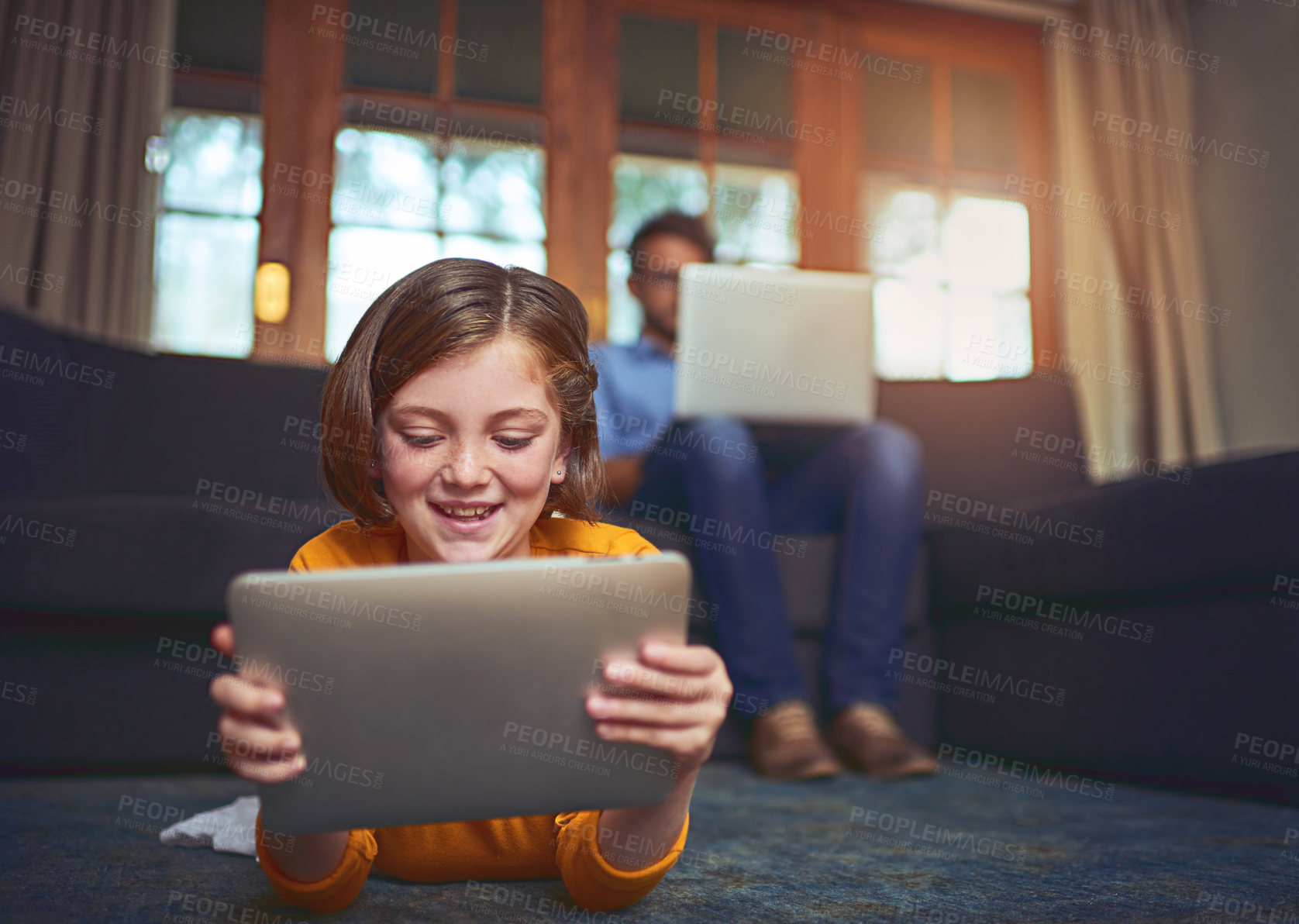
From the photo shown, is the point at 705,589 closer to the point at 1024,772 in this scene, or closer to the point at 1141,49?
the point at 1024,772

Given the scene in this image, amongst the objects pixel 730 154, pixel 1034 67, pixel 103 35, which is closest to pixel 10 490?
pixel 103 35

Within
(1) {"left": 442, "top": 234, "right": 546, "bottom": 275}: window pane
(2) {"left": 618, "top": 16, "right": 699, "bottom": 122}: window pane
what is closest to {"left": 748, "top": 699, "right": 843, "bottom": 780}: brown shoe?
(1) {"left": 442, "top": 234, "right": 546, "bottom": 275}: window pane

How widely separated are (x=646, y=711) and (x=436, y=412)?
309 millimetres

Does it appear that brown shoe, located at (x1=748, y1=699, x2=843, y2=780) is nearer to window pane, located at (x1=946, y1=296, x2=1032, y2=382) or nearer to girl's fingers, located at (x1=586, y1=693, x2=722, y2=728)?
girl's fingers, located at (x1=586, y1=693, x2=722, y2=728)

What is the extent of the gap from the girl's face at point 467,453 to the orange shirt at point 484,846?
0.07m

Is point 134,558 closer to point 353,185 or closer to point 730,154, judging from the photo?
point 353,185

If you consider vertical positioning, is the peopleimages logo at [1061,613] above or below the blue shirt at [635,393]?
below

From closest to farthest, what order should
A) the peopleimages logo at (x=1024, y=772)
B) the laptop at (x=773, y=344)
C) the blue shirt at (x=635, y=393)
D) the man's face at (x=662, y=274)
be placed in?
the peopleimages logo at (x=1024, y=772) < the laptop at (x=773, y=344) < the blue shirt at (x=635, y=393) < the man's face at (x=662, y=274)

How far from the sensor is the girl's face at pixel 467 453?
0.75m

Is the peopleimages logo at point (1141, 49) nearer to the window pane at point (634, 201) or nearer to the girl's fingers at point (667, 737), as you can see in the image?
the window pane at point (634, 201)

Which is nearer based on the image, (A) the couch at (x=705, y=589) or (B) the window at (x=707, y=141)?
(A) the couch at (x=705, y=589)

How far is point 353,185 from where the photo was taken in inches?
123

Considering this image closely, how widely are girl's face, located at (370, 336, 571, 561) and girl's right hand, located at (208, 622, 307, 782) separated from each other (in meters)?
0.23

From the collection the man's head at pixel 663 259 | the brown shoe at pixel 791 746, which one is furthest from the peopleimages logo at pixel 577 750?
the man's head at pixel 663 259
